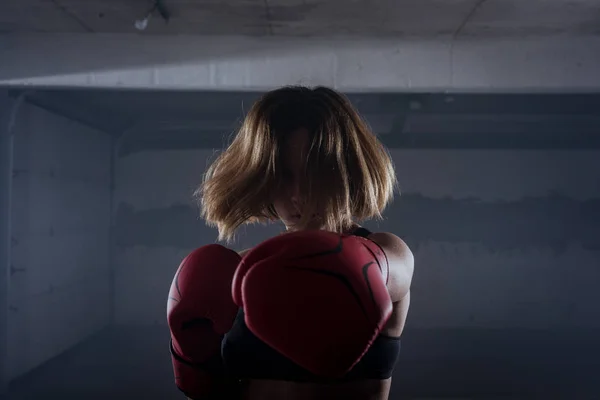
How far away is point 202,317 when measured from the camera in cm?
99

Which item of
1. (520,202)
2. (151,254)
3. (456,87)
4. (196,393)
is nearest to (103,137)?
(151,254)

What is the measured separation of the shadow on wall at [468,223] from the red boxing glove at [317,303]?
6.02 m

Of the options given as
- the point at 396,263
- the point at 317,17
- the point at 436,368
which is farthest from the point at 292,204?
the point at 436,368

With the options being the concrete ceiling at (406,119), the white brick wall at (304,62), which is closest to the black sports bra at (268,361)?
the white brick wall at (304,62)

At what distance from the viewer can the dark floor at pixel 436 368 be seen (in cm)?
414

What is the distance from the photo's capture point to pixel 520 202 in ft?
22.0

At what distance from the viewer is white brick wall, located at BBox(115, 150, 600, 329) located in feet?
21.6

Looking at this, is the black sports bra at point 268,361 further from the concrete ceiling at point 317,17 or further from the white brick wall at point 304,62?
the white brick wall at point 304,62

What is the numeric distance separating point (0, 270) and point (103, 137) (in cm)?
287

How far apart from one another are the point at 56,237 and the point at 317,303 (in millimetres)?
4806

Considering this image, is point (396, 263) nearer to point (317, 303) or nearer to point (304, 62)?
point (317, 303)

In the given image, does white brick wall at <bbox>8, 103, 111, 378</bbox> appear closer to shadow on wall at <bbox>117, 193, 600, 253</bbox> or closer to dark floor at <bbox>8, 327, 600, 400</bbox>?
dark floor at <bbox>8, 327, 600, 400</bbox>

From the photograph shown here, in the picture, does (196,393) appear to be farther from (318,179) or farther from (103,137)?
(103,137)

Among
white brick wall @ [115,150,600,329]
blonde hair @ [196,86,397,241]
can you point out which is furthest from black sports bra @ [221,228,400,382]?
white brick wall @ [115,150,600,329]
